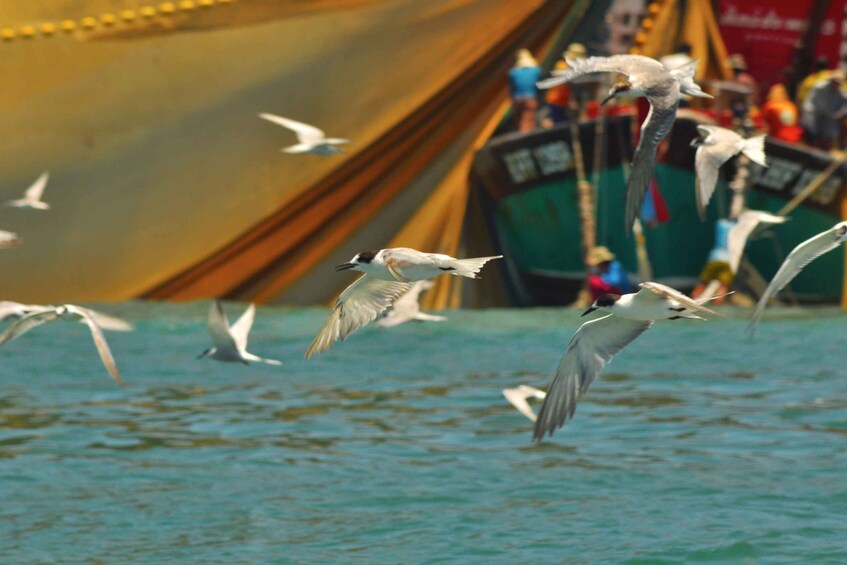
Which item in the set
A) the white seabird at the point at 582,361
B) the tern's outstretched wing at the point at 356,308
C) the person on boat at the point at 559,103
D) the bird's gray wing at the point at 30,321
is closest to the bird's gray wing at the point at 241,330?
the bird's gray wing at the point at 30,321

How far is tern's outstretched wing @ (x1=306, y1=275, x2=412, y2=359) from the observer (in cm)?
1157

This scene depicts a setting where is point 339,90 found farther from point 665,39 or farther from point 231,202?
point 665,39

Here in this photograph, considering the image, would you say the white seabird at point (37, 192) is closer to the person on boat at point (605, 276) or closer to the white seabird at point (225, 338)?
the white seabird at point (225, 338)

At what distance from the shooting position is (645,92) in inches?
400

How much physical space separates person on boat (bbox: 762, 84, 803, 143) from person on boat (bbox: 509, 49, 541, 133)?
266 centimetres

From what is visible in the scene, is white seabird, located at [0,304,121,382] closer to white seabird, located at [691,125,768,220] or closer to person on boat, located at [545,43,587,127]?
white seabird, located at [691,125,768,220]

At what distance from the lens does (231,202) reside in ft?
75.4

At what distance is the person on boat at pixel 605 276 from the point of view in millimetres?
20469

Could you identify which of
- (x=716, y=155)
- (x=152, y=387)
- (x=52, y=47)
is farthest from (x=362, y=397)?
(x=52, y=47)

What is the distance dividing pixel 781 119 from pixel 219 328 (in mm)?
10082

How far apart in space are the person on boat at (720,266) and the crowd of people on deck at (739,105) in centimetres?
117

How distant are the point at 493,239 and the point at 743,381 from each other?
5.98 metres

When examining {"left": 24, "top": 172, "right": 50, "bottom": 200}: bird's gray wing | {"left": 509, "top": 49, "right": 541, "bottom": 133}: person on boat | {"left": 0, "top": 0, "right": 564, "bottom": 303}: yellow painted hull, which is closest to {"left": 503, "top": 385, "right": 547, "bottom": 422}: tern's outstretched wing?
{"left": 509, "top": 49, "right": 541, "bottom": 133}: person on boat

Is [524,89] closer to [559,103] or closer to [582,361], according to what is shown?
[559,103]
